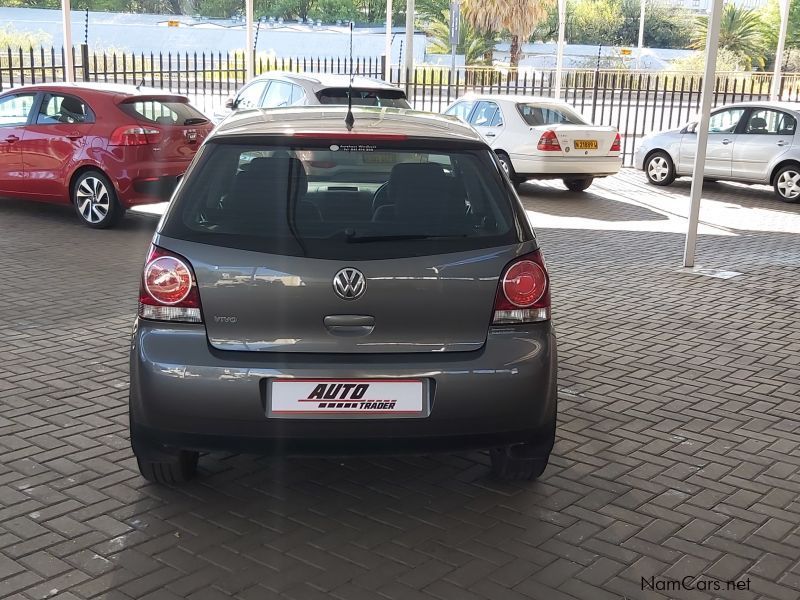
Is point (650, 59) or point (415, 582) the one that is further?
point (650, 59)

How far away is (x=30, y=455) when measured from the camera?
459 centimetres

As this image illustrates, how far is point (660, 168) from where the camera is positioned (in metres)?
16.5

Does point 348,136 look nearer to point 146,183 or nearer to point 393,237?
point 393,237

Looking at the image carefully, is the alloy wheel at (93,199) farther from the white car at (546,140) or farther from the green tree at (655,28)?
the green tree at (655,28)

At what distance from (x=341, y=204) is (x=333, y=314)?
1.72ft

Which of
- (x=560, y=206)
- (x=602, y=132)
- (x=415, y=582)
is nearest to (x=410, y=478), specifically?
(x=415, y=582)

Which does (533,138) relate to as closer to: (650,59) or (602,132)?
(602,132)

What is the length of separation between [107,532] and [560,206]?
10.9 metres

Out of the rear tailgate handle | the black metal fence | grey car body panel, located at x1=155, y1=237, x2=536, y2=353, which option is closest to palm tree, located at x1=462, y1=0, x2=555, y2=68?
the black metal fence

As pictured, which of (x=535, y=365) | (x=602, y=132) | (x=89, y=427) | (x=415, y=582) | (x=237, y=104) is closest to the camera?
(x=415, y=582)

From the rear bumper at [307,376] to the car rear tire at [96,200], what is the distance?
7.45 metres

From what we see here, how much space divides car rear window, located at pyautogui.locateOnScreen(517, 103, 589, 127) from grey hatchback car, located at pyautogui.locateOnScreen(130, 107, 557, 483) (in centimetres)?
1111

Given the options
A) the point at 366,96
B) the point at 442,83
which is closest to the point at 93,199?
the point at 366,96

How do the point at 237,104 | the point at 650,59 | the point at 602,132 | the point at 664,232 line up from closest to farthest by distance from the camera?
the point at 664,232 → the point at 237,104 → the point at 602,132 → the point at 650,59
